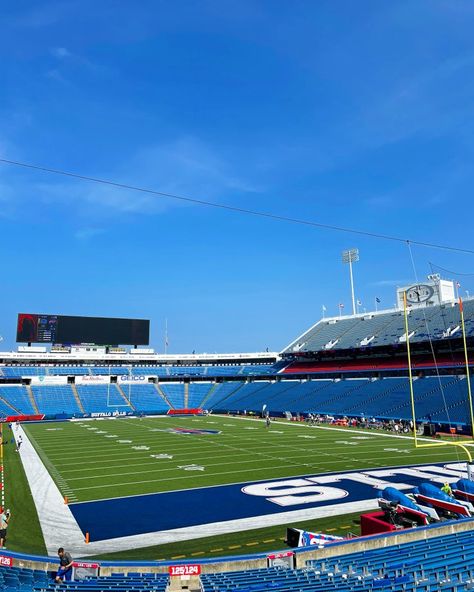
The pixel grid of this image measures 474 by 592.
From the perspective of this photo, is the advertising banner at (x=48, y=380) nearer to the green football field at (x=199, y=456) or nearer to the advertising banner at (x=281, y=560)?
the green football field at (x=199, y=456)

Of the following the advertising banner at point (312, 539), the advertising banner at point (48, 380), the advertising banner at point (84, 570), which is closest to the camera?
the advertising banner at point (84, 570)

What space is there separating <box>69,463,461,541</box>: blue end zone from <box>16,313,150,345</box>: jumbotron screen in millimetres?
54930

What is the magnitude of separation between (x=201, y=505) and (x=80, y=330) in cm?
5751

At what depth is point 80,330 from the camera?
70438 millimetres

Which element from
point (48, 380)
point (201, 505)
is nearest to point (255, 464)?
point (201, 505)

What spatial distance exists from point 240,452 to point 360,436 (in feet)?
40.7

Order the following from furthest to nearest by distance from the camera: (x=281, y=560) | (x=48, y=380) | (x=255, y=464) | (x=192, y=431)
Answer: (x=48, y=380) < (x=192, y=431) < (x=255, y=464) < (x=281, y=560)

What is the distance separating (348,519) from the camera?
15031mm

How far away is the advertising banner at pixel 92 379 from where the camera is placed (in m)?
70.3

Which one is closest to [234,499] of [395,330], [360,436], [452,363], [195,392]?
[360,436]

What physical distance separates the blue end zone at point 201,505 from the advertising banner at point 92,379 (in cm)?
5520

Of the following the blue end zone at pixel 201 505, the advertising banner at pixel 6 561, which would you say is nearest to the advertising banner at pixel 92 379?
the blue end zone at pixel 201 505

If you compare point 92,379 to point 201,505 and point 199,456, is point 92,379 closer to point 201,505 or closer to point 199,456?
point 199,456

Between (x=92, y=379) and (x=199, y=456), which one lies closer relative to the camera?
(x=199, y=456)
